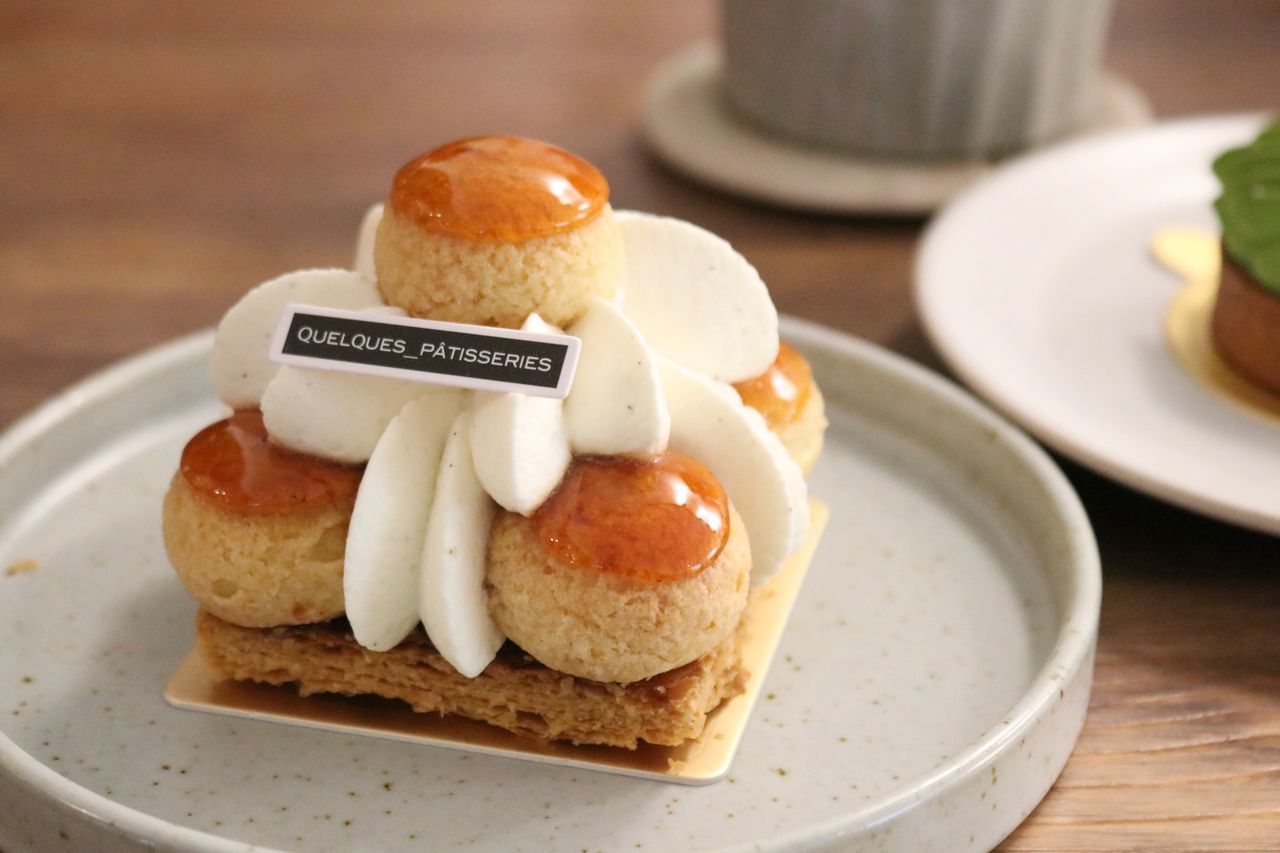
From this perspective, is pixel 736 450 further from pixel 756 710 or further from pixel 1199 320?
pixel 1199 320

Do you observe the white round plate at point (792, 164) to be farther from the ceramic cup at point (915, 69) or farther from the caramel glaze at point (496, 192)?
the caramel glaze at point (496, 192)

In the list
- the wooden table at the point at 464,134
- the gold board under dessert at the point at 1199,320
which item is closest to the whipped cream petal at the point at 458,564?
the wooden table at the point at 464,134

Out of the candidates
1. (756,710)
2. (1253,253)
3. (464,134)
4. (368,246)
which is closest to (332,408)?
(368,246)

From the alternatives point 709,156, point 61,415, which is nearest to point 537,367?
point 61,415

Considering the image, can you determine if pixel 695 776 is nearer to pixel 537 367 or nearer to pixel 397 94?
pixel 537 367

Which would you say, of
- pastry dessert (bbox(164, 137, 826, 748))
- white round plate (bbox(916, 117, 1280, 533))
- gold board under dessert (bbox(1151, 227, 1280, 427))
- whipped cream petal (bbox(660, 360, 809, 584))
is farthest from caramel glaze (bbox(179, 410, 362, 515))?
gold board under dessert (bbox(1151, 227, 1280, 427))

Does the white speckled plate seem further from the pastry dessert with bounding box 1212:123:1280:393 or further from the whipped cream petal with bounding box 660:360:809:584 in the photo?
the pastry dessert with bounding box 1212:123:1280:393

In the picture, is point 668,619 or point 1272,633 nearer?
point 668,619
